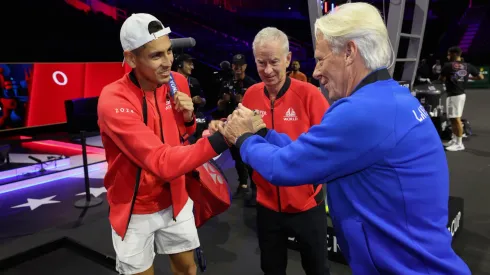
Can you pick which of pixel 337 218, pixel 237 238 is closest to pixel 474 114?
pixel 237 238

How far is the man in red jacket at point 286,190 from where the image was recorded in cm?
217

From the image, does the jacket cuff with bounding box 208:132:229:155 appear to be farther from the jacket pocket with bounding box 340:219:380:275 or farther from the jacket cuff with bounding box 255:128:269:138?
the jacket pocket with bounding box 340:219:380:275

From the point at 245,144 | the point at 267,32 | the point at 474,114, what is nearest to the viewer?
the point at 245,144

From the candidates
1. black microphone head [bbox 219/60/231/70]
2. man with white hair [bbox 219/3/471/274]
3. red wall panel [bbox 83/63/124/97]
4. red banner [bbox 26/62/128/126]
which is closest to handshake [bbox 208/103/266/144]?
man with white hair [bbox 219/3/471/274]

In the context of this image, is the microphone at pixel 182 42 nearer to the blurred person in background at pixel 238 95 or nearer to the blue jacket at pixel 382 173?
the blue jacket at pixel 382 173

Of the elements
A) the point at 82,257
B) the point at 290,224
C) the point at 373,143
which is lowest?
the point at 82,257

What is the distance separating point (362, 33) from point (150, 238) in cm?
156

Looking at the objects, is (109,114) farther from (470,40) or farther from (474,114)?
(470,40)

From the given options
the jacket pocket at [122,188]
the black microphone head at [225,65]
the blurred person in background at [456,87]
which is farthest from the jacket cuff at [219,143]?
the blurred person in background at [456,87]

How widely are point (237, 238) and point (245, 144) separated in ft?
9.04

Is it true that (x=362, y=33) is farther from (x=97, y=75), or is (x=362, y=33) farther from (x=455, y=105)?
(x=97, y=75)

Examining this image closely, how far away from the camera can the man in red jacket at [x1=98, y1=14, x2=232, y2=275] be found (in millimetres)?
1711

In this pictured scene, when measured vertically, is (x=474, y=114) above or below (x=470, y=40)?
below

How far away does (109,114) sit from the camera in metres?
1.77
